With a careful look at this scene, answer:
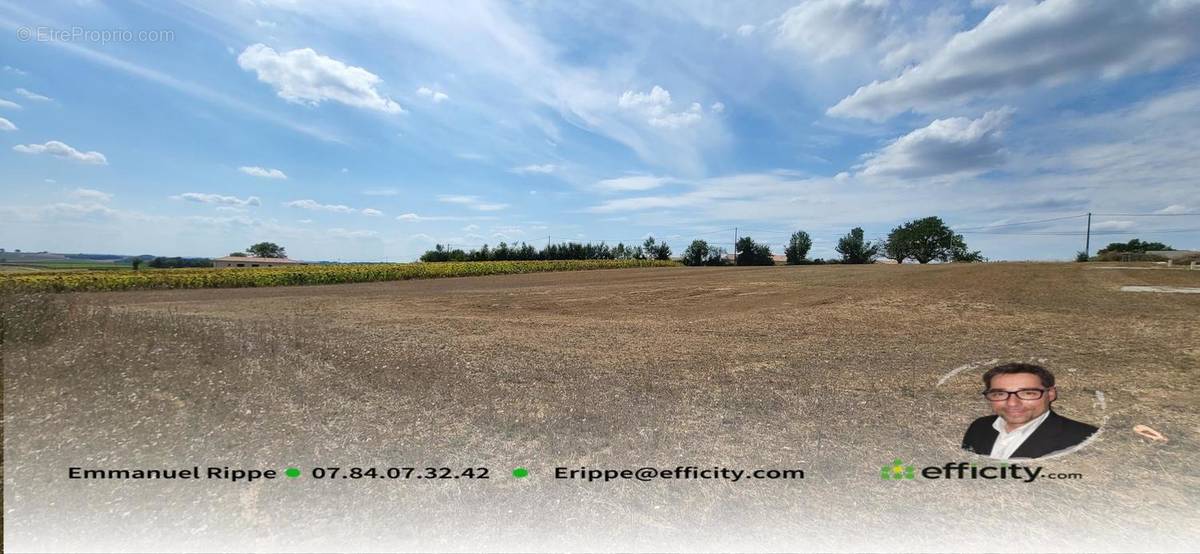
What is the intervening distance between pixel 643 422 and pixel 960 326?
1000cm

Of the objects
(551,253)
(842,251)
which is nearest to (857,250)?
(842,251)

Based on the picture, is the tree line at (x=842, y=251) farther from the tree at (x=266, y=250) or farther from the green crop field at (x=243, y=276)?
the tree at (x=266, y=250)

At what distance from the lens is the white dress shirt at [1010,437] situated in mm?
4199

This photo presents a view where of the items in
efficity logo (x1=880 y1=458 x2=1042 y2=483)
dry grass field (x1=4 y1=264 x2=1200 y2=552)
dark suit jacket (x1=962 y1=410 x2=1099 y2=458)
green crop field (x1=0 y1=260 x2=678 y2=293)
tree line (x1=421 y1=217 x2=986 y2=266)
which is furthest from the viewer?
tree line (x1=421 y1=217 x2=986 y2=266)

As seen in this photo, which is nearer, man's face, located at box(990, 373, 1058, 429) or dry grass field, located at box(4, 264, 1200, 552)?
dry grass field, located at box(4, 264, 1200, 552)

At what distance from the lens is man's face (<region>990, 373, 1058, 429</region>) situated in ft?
14.7

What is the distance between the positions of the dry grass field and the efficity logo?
0.44 ft

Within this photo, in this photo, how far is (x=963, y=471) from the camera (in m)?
4.03

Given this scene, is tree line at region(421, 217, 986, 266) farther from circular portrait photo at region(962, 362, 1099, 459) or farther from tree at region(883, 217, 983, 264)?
circular portrait photo at region(962, 362, 1099, 459)

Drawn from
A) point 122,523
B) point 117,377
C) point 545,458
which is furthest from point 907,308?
point 117,377

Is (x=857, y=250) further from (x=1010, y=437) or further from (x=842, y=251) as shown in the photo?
(x=1010, y=437)

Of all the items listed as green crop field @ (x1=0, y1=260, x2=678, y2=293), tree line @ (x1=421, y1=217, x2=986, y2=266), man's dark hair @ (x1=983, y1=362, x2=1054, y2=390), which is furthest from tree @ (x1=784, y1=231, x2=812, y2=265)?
man's dark hair @ (x1=983, y1=362, x2=1054, y2=390)

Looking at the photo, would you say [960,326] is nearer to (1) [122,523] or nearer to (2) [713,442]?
(2) [713,442]

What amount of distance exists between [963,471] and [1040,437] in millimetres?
961
